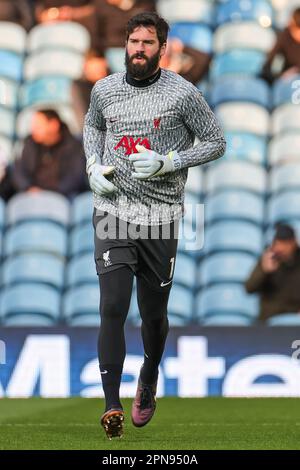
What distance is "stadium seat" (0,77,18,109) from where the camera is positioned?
40.2ft

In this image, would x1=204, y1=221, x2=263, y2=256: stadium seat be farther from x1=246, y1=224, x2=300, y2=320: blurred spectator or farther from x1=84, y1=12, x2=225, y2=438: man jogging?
x1=84, y1=12, x2=225, y2=438: man jogging

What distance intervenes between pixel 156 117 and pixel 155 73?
0.19 metres

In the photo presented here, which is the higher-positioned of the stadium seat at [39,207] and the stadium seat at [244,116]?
the stadium seat at [244,116]

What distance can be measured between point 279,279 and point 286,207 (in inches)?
57.4

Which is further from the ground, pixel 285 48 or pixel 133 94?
pixel 285 48

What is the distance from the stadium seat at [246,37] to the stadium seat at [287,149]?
3.91 ft

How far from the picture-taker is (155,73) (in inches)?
217

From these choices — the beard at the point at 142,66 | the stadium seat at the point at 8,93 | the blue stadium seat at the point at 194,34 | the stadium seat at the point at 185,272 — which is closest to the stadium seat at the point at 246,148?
the blue stadium seat at the point at 194,34

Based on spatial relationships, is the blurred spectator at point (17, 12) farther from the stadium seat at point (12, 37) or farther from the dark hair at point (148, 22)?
the dark hair at point (148, 22)

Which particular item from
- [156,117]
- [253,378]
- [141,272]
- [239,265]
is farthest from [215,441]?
[239,265]

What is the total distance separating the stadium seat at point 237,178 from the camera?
11125mm
